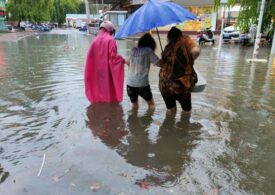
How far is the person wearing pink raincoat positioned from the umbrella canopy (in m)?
0.85

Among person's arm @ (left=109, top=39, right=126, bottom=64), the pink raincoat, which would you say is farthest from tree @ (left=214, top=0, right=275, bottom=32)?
person's arm @ (left=109, top=39, right=126, bottom=64)

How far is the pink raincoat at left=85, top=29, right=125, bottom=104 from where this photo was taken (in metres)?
6.04

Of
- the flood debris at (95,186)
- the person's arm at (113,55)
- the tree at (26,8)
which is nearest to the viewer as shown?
the flood debris at (95,186)

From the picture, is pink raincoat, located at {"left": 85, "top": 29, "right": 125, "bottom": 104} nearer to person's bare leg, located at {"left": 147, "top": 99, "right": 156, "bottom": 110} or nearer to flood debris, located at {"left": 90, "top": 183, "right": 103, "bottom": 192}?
person's bare leg, located at {"left": 147, "top": 99, "right": 156, "bottom": 110}

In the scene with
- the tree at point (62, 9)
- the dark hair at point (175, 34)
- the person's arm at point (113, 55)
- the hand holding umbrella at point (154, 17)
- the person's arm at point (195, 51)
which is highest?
the hand holding umbrella at point (154, 17)

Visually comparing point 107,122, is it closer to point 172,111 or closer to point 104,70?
point 104,70

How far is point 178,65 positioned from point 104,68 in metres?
1.65

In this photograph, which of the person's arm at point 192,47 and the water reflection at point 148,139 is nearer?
the water reflection at point 148,139

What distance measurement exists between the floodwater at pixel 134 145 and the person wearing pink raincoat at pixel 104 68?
38cm

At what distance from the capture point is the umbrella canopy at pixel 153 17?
495 cm

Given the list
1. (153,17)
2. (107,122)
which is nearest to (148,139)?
(107,122)

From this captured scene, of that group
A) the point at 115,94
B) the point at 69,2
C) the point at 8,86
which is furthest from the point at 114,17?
the point at 69,2

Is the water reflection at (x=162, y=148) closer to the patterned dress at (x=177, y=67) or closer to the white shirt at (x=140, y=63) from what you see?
the patterned dress at (x=177, y=67)

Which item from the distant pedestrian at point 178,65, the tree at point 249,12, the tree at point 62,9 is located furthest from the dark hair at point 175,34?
the tree at point 62,9
